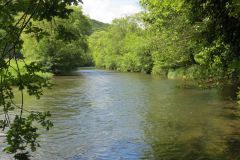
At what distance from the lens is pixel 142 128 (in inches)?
722

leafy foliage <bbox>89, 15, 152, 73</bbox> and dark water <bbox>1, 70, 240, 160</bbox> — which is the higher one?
leafy foliage <bbox>89, 15, 152, 73</bbox>

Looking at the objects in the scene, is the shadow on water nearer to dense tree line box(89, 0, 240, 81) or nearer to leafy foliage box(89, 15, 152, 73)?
dense tree line box(89, 0, 240, 81)

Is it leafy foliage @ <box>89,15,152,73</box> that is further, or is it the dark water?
leafy foliage @ <box>89,15,152,73</box>

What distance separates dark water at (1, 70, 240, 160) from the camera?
14.0 meters

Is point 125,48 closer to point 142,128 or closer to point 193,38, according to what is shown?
point 142,128

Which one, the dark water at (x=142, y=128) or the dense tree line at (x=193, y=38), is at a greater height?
the dense tree line at (x=193, y=38)

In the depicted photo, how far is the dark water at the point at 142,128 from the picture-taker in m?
14.0

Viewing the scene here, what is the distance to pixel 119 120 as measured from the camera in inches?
801

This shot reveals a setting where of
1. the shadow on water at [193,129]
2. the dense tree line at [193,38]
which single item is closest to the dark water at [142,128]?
the shadow on water at [193,129]

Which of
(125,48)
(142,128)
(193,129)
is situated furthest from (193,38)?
(125,48)

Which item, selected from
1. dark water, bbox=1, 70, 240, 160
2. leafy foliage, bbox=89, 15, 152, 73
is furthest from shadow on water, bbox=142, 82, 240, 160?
leafy foliage, bbox=89, 15, 152, 73

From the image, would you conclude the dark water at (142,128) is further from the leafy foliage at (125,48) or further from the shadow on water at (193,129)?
the leafy foliage at (125,48)

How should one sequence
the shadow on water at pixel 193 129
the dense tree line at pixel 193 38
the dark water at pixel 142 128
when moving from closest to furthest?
the dense tree line at pixel 193 38 → the shadow on water at pixel 193 129 → the dark water at pixel 142 128

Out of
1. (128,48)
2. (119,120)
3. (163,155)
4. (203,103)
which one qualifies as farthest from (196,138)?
(128,48)
